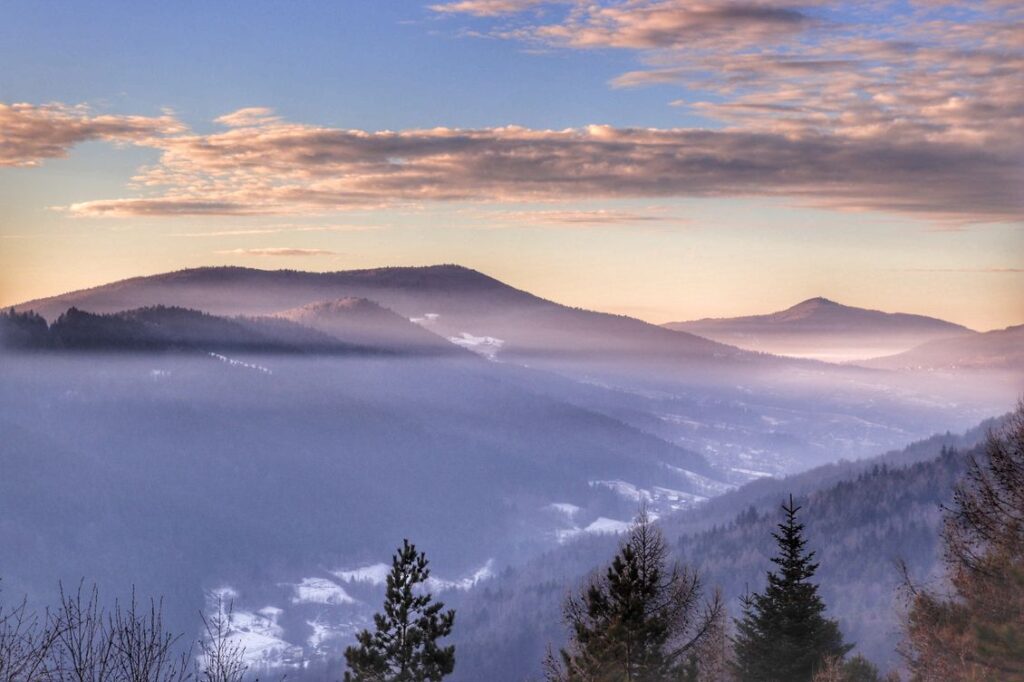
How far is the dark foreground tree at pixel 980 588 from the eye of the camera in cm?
3331

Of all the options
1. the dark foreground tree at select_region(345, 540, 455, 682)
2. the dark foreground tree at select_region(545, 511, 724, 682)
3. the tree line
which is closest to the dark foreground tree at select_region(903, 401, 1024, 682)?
the tree line

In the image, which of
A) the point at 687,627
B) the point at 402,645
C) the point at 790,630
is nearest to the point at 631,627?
the point at 687,627

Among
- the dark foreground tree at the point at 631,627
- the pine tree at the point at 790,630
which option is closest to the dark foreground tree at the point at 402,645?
the dark foreground tree at the point at 631,627

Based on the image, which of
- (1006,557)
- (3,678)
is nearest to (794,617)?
(1006,557)

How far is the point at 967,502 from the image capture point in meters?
38.2

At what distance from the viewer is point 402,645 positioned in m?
50.2

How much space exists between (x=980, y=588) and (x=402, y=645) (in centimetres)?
2313

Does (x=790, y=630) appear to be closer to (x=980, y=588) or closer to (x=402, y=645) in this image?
(x=980, y=588)

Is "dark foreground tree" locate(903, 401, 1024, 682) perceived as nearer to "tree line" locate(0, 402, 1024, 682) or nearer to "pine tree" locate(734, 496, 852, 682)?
"tree line" locate(0, 402, 1024, 682)

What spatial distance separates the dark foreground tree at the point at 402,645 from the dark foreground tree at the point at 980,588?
60.9 ft

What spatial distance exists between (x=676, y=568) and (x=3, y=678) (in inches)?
1293

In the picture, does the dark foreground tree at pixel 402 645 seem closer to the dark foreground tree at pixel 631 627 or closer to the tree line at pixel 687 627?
the tree line at pixel 687 627

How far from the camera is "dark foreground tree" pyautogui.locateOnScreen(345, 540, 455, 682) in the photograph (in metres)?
49.8

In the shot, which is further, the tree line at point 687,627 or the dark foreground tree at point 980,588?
the dark foreground tree at point 980,588
